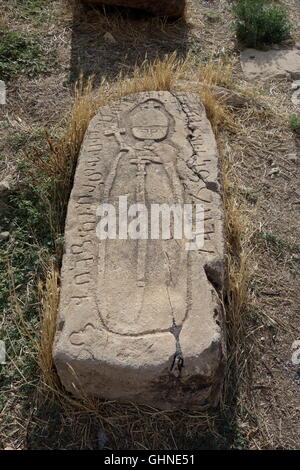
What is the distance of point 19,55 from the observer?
5184mm

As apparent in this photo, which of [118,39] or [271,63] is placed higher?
[118,39]

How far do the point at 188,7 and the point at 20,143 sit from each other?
2.82m

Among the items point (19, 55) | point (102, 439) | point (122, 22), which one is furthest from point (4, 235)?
point (122, 22)

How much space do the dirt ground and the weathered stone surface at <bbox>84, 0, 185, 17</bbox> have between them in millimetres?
116

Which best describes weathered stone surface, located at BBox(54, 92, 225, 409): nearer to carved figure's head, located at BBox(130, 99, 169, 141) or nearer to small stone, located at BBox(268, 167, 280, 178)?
carved figure's head, located at BBox(130, 99, 169, 141)

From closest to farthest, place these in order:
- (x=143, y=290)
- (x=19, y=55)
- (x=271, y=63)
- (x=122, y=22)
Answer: (x=143, y=290) < (x=19, y=55) < (x=271, y=63) < (x=122, y=22)

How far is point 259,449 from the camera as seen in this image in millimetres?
2756

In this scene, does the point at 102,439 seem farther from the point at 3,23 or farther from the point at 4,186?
the point at 3,23

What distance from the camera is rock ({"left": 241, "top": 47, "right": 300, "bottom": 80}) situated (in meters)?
5.33

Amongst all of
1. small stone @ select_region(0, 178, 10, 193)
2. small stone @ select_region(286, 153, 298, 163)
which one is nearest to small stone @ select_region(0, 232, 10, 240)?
small stone @ select_region(0, 178, 10, 193)

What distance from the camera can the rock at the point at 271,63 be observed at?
5.33 m

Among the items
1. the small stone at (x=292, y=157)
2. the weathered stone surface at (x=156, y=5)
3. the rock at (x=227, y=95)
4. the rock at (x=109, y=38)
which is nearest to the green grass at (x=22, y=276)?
the rock at (x=227, y=95)

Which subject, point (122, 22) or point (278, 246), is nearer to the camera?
point (278, 246)

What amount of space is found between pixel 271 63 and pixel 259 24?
470 millimetres
